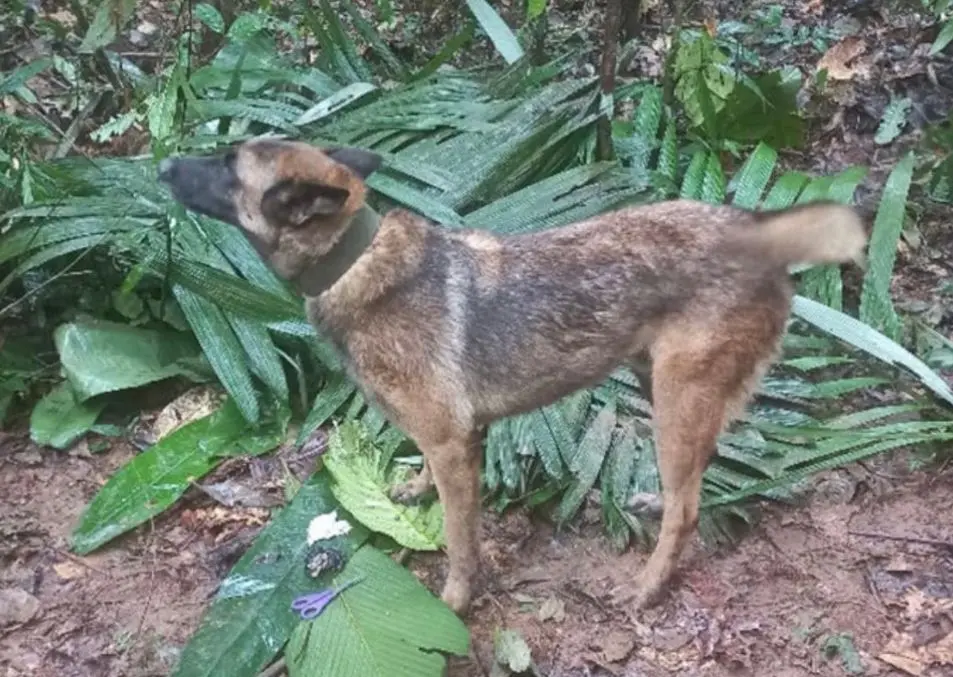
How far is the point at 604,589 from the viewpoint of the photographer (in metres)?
4.43

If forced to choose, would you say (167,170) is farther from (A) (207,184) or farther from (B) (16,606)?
(B) (16,606)

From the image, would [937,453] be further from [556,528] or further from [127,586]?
[127,586]

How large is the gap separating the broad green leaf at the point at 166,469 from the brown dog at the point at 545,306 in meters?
1.30

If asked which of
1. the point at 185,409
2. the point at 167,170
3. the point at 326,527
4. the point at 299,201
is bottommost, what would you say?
the point at 326,527

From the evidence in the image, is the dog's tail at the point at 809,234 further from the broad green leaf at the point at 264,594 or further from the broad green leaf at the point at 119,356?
the broad green leaf at the point at 119,356

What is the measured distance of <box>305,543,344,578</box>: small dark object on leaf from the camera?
13.9 feet

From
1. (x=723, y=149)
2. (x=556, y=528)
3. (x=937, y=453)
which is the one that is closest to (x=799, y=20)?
(x=723, y=149)

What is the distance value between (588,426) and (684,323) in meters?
1.15

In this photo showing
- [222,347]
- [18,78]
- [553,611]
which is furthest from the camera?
[18,78]

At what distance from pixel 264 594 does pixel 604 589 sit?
1324 mm

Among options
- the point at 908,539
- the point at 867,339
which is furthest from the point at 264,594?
the point at 867,339

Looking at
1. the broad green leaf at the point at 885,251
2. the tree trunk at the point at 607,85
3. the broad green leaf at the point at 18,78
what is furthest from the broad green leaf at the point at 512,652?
the broad green leaf at the point at 18,78

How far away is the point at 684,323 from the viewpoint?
12.7 feet

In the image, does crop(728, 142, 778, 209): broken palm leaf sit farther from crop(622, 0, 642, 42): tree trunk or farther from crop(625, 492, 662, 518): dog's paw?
crop(625, 492, 662, 518): dog's paw
